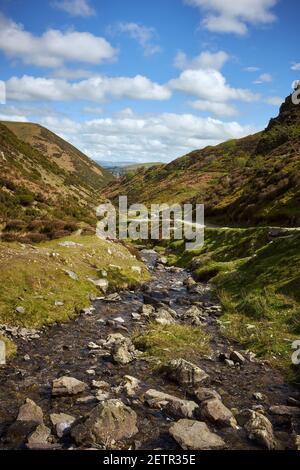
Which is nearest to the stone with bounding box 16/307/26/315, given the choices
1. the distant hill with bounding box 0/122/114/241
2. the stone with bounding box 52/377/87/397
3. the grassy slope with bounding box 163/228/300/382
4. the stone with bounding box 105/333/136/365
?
the stone with bounding box 105/333/136/365

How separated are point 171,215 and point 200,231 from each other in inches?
1391

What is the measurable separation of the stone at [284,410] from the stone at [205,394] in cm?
186

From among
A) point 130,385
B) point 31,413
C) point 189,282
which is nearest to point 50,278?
point 130,385

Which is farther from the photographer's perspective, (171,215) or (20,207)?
(171,215)

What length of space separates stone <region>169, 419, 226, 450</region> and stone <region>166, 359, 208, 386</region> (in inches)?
116

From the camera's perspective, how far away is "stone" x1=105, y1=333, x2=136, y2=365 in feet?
54.7

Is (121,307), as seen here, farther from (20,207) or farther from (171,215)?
(171,215)

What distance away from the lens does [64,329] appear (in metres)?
20.2

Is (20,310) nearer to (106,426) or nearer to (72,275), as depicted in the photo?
(72,275)

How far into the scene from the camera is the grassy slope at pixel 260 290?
19.7m

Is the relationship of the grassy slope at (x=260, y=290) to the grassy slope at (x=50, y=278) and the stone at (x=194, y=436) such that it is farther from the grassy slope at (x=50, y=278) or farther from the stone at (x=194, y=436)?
the grassy slope at (x=50, y=278)

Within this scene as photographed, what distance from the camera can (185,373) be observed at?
15.1 metres

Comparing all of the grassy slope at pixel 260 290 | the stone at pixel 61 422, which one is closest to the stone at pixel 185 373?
the grassy slope at pixel 260 290
